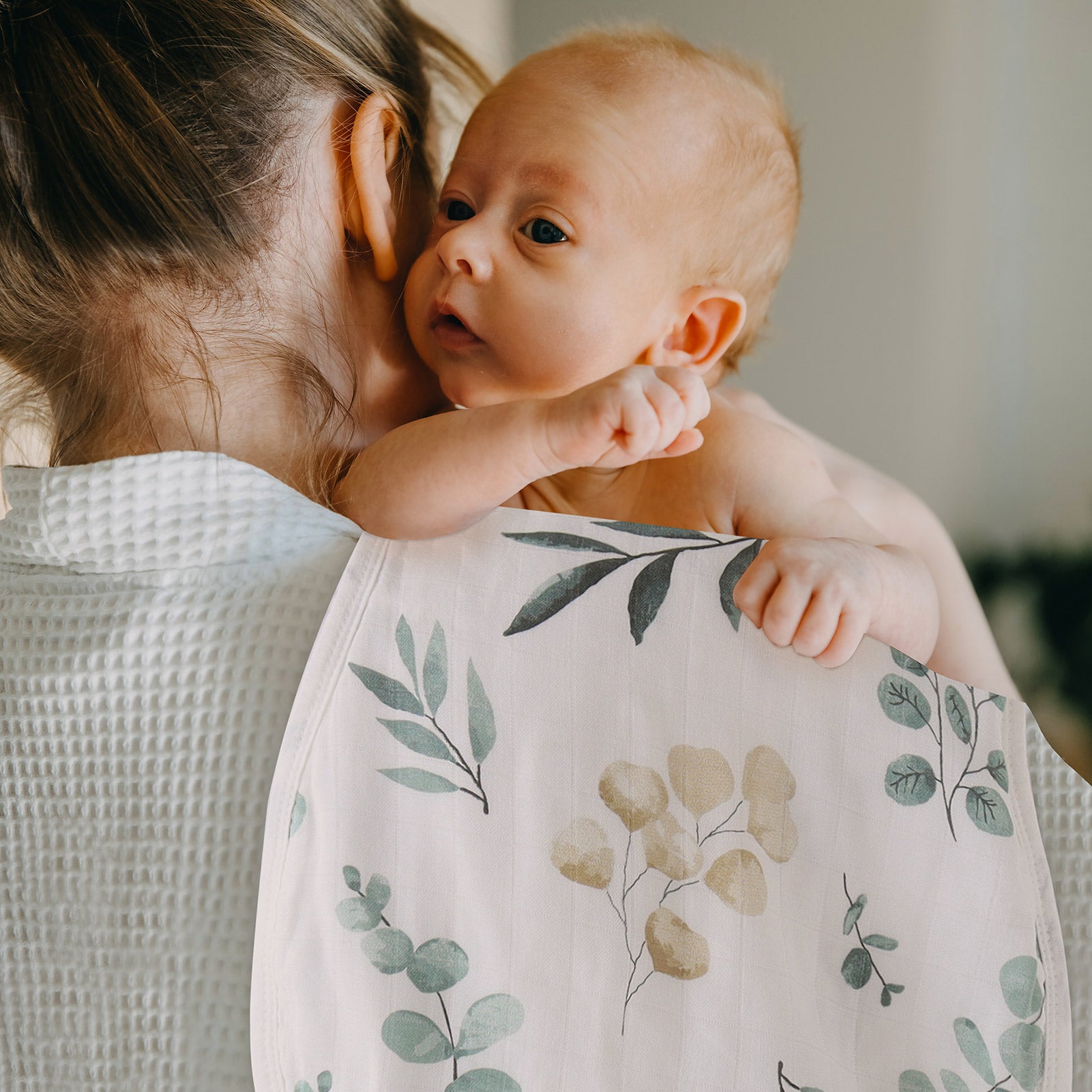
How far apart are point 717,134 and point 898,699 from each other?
52 centimetres

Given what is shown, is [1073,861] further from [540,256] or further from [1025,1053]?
[540,256]

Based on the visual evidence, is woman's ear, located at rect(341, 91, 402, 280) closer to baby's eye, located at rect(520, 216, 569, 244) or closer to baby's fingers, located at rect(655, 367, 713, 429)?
baby's eye, located at rect(520, 216, 569, 244)

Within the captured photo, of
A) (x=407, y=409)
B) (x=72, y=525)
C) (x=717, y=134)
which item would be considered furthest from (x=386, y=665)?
(x=717, y=134)

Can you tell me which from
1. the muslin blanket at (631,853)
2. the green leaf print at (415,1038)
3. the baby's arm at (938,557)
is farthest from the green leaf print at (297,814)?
the baby's arm at (938,557)

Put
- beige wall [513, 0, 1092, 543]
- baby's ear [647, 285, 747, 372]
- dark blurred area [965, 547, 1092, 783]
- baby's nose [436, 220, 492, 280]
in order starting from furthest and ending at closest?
beige wall [513, 0, 1092, 543]
dark blurred area [965, 547, 1092, 783]
baby's ear [647, 285, 747, 372]
baby's nose [436, 220, 492, 280]

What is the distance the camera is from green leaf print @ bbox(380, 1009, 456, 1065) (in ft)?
1.54

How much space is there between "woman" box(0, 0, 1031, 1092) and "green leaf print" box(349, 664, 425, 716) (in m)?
0.04

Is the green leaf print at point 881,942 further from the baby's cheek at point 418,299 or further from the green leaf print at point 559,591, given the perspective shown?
the baby's cheek at point 418,299

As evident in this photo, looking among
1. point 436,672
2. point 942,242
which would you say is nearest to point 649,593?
point 436,672

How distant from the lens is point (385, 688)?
1.55 feet

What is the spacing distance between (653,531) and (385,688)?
0.16 meters

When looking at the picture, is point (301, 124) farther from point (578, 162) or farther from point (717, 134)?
point (717, 134)

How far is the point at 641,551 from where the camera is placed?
0.47 meters

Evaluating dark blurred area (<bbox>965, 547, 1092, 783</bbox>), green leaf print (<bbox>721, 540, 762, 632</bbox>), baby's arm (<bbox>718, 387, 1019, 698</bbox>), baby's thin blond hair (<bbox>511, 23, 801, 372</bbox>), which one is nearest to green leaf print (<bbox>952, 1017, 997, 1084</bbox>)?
green leaf print (<bbox>721, 540, 762, 632</bbox>)
